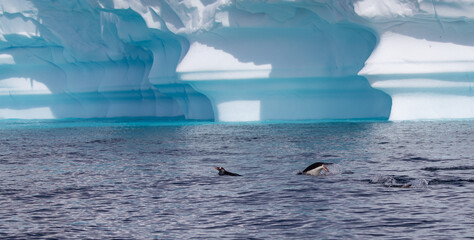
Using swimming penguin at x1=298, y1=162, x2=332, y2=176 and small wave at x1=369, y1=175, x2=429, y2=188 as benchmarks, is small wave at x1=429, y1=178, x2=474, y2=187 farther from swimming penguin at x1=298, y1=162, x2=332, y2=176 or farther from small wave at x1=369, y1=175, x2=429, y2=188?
swimming penguin at x1=298, y1=162, x2=332, y2=176

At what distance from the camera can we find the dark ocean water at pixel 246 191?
5625 mm

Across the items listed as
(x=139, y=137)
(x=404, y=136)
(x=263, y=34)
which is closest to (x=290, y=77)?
(x=263, y=34)

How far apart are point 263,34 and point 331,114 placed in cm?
334

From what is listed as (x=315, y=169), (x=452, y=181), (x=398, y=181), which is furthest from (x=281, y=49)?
(x=452, y=181)

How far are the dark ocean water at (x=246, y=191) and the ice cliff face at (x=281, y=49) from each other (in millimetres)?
5154

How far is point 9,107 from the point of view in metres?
34.4

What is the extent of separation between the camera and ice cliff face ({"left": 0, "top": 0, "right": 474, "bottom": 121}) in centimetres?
1875

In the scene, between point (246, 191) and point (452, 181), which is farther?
point (452, 181)

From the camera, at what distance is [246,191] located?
7512 millimetres

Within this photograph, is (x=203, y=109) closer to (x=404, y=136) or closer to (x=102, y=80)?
(x=102, y=80)

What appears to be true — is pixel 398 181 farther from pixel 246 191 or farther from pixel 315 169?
pixel 246 191

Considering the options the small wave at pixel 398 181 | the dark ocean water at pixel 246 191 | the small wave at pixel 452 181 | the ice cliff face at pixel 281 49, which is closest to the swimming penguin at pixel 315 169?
the dark ocean water at pixel 246 191

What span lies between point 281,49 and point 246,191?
1438 cm

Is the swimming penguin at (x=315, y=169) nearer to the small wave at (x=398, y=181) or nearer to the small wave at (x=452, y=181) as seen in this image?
the small wave at (x=398, y=181)
